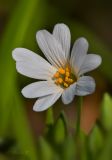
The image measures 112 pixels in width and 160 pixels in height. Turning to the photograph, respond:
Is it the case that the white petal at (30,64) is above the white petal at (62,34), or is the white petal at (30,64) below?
below

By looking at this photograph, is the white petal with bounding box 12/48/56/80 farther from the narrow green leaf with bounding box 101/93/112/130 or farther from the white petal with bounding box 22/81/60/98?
the narrow green leaf with bounding box 101/93/112/130

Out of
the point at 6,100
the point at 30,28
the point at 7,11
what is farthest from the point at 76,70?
the point at 7,11

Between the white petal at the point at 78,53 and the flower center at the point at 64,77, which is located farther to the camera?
the flower center at the point at 64,77

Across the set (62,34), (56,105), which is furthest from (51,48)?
(56,105)

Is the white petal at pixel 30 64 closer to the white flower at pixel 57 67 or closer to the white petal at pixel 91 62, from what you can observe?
the white flower at pixel 57 67

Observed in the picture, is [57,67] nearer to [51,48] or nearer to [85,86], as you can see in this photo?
[51,48]

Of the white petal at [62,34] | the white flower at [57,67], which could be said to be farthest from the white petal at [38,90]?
the white petal at [62,34]
